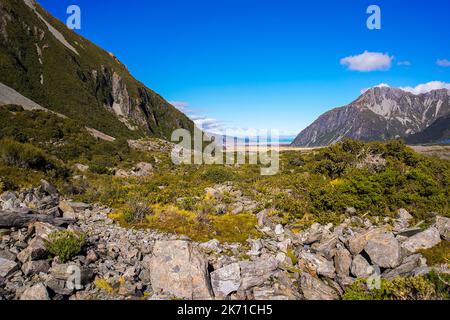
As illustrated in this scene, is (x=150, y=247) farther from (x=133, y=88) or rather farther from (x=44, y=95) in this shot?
(x=133, y=88)

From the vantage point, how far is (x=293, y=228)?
552 inches

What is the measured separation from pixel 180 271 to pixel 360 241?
673 centimetres

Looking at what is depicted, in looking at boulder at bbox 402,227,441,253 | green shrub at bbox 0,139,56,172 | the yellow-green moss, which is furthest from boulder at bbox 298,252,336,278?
green shrub at bbox 0,139,56,172

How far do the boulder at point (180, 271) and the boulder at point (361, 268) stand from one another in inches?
196

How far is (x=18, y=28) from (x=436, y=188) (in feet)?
299

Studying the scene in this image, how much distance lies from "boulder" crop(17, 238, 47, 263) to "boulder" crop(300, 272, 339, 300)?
8188 millimetres

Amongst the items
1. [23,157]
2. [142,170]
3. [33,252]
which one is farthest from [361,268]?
[142,170]

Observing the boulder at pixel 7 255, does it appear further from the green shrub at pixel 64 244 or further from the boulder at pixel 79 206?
the boulder at pixel 79 206

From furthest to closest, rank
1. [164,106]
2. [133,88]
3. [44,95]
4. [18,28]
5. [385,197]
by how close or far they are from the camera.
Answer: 1. [164,106]
2. [133,88]
3. [18,28]
4. [44,95]
5. [385,197]

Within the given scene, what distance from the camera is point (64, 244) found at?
9.32 m

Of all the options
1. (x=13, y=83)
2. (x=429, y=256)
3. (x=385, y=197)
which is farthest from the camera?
(x=13, y=83)

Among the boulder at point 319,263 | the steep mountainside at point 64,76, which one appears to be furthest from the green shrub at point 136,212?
the steep mountainside at point 64,76

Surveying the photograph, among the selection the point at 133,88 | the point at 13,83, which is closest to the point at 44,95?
the point at 13,83

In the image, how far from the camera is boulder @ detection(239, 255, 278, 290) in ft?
29.8
